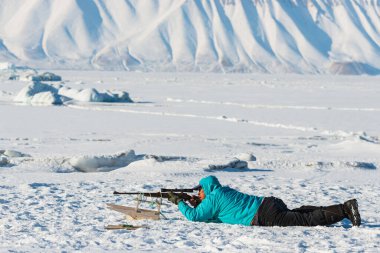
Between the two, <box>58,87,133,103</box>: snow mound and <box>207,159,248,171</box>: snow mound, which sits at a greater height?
<box>58,87,133,103</box>: snow mound

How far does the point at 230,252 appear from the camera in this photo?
→ 5598 millimetres

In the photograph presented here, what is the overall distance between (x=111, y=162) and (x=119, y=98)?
2435 cm

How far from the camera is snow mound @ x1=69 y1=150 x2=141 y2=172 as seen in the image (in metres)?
11.6

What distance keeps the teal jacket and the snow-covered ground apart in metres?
0.10

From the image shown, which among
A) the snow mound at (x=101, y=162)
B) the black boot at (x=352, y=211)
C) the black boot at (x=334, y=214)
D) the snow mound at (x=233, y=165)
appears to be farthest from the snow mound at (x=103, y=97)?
the black boot at (x=352, y=211)

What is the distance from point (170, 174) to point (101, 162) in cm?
142

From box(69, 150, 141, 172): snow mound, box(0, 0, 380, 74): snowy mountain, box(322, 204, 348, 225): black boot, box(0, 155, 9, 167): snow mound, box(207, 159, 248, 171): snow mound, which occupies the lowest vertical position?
box(322, 204, 348, 225): black boot

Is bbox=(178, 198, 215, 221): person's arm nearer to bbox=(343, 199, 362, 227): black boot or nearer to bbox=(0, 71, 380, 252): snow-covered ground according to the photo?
bbox=(0, 71, 380, 252): snow-covered ground

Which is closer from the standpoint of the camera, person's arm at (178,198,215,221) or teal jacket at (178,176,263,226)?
teal jacket at (178,176,263,226)

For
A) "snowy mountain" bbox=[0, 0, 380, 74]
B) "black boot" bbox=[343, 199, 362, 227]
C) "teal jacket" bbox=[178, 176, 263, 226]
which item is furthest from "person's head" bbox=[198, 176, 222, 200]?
"snowy mountain" bbox=[0, 0, 380, 74]

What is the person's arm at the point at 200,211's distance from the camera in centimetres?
668

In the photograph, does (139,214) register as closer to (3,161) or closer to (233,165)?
(233,165)

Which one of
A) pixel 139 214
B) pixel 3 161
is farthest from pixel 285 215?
pixel 3 161

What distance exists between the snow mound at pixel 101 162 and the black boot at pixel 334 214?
5730mm
